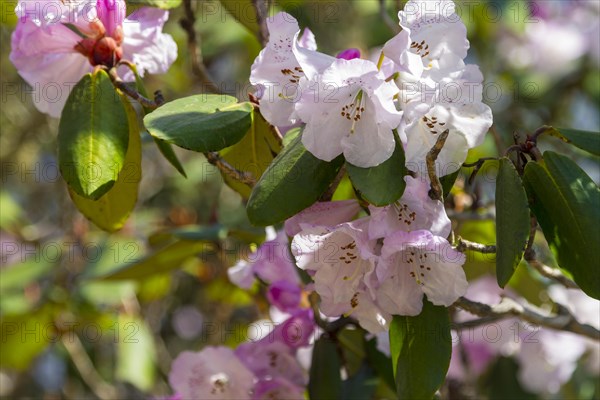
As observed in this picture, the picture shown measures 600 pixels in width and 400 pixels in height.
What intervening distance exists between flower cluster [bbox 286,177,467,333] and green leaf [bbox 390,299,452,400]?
0.07ft

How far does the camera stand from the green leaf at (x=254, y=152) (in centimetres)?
121

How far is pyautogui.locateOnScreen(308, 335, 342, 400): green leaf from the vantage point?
4.26 ft

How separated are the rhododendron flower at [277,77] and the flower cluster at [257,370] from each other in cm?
43

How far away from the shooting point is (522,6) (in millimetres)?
2875

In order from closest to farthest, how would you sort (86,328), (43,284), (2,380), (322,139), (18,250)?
(322,139)
(43,284)
(86,328)
(18,250)
(2,380)

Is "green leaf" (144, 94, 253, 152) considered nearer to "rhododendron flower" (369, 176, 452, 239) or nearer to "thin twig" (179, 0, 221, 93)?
"rhododendron flower" (369, 176, 452, 239)

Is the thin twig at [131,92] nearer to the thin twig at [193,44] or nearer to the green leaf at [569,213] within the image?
the thin twig at [193,44]

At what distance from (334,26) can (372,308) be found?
2531mm

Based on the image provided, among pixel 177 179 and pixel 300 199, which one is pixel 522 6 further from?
pixel 300 199

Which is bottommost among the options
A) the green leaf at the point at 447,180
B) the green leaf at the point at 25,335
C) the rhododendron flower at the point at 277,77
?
the green leaf at the point at 25,335

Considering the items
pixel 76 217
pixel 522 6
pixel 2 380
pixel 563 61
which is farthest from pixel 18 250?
pixel 563 61

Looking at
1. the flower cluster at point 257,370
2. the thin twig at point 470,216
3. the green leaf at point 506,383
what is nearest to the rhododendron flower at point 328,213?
the flower cluster at point 257,370

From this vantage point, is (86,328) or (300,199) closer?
(300,199)

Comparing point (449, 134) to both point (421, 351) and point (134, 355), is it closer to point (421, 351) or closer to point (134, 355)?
point (421, 351)
